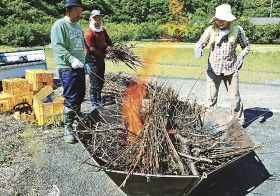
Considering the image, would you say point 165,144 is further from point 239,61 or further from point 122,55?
point 122,55

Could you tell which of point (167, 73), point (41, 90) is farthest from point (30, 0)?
point (41, 90)

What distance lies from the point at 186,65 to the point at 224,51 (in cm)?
872

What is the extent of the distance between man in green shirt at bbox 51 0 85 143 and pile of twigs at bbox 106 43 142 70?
1.42 metres

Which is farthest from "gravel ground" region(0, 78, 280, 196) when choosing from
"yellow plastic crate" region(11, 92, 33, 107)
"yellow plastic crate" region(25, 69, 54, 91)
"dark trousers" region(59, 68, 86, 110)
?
"yellow plastic crate" region(25, 69, 54, 91)

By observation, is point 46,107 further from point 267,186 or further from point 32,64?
point 267,186

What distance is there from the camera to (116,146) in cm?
446

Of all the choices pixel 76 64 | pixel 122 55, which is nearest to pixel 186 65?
pixel 122 55

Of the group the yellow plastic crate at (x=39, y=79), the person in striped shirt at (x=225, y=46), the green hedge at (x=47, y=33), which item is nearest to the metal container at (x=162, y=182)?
the person in striped shirt at (x=225, y=46)

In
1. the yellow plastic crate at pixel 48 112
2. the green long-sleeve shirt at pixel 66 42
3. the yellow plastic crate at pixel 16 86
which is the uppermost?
the green long-sleeve shirt at pixel 66 42

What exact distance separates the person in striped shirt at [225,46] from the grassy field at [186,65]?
97 centimetres

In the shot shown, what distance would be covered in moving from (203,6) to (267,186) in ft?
61.3

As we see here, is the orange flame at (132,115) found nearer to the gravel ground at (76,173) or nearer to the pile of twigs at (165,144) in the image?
the pile of twigs at (165,144)

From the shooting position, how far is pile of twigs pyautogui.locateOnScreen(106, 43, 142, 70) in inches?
272

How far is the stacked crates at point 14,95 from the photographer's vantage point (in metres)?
6.96
